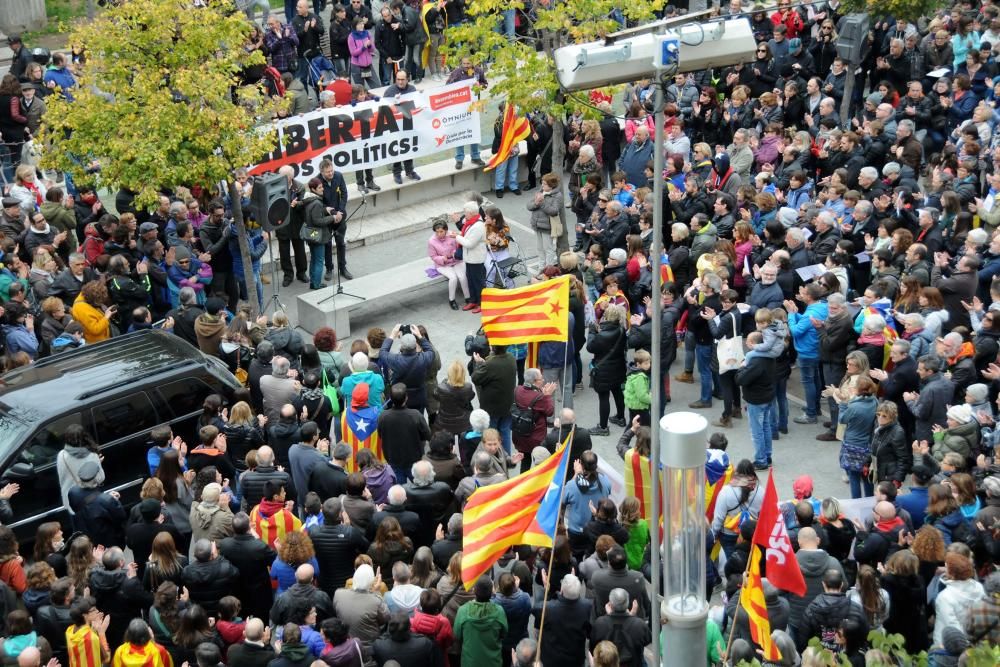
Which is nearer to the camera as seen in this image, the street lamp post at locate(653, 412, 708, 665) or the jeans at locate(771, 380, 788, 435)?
the street lamp post at locate(653, 412, 708, 665)

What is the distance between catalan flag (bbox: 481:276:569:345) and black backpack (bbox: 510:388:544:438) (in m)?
0.60

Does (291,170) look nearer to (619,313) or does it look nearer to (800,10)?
(619,313)

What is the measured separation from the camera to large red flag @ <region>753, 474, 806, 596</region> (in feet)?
34.7

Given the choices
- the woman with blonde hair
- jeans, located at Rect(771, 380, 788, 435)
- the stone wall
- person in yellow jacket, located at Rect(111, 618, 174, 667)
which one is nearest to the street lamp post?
person in yellow jacket, located at Rect(111, 618, 174, 667)

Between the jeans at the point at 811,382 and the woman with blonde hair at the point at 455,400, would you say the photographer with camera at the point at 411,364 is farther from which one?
the jeans at the point at 811,382

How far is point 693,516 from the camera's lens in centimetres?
706

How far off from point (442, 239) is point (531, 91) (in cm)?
232

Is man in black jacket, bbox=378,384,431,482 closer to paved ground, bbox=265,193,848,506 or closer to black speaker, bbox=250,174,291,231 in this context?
paved ground, bbox=265,193,848,506

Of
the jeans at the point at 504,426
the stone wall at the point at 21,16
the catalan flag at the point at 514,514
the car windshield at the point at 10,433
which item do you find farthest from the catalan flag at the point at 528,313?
the stone wall at the point at 21,16

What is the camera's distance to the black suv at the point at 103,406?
1335 cm

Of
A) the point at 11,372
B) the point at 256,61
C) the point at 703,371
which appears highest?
the point at 256,61

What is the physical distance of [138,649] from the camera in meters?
10.6

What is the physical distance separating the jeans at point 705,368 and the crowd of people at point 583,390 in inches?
1.8

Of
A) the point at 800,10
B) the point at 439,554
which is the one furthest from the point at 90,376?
the point at 800,10
